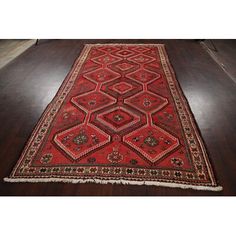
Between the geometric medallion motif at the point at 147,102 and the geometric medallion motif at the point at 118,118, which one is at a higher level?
the geometric medallion motif at the point at 147,102

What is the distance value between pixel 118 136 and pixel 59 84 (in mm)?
1370

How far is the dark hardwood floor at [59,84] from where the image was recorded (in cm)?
164

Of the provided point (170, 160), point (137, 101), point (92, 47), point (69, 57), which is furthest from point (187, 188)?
point (92, 47)

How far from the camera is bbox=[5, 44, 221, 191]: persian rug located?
1.74 metres

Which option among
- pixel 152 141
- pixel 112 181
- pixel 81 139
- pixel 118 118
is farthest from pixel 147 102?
pixel 112 181

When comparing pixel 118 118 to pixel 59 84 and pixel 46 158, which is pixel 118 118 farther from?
pixel 59 84

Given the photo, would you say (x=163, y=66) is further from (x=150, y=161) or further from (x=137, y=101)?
(x=150, y=161)

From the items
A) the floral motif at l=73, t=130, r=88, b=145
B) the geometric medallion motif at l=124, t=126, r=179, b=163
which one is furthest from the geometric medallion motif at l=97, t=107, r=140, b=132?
the floral motif at l=73, t=130, r=88, b=145

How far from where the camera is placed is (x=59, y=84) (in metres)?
3.08

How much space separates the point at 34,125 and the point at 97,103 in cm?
72

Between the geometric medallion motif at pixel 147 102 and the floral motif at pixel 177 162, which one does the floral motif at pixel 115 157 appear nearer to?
the floral motif at pixel 177 162

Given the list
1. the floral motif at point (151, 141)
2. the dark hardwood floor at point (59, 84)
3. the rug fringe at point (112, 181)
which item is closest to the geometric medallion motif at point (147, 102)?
the dark hardwood floor at point (59, 84)

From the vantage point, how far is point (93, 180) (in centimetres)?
169

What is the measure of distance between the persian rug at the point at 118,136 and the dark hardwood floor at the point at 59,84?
0.07 m
